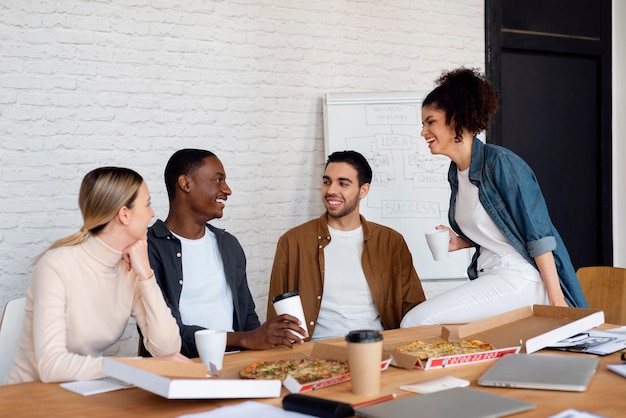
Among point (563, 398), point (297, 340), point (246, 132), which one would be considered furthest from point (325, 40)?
point (563, 398)

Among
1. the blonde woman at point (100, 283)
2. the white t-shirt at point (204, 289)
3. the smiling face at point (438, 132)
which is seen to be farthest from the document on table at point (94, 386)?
the smiling face at point (438, 132)

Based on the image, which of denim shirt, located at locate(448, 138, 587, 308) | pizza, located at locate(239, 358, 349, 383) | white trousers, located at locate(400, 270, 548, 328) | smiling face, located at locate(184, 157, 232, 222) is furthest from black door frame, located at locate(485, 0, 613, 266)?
pizza, located at locate(239, 358, 349, 383)

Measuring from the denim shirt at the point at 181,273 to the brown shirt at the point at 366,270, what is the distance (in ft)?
0.96

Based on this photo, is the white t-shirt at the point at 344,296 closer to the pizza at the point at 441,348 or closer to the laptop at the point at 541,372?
the pizza at the point at 441,348

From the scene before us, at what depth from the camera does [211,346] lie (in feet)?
5.88

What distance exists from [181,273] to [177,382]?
1389 mm

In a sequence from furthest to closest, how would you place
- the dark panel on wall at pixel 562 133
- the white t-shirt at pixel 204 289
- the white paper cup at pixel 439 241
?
the dark panel on wall at pixel 562 133 → the white paper cup at pixel 439 241 → the white t-shirt at pixel 204 289

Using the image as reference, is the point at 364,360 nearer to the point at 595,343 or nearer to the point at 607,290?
the point at 595,343

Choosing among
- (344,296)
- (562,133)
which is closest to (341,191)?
(344,296)

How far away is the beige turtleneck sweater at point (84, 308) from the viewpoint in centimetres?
195

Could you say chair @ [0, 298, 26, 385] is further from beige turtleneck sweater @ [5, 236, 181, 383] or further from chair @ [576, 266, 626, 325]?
chair @ [576, 266, 626, 325]

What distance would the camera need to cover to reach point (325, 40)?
4.52 metres

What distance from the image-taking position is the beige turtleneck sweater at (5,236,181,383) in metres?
1.95

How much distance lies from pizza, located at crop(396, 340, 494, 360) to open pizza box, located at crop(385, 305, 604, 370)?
0.10 feet
